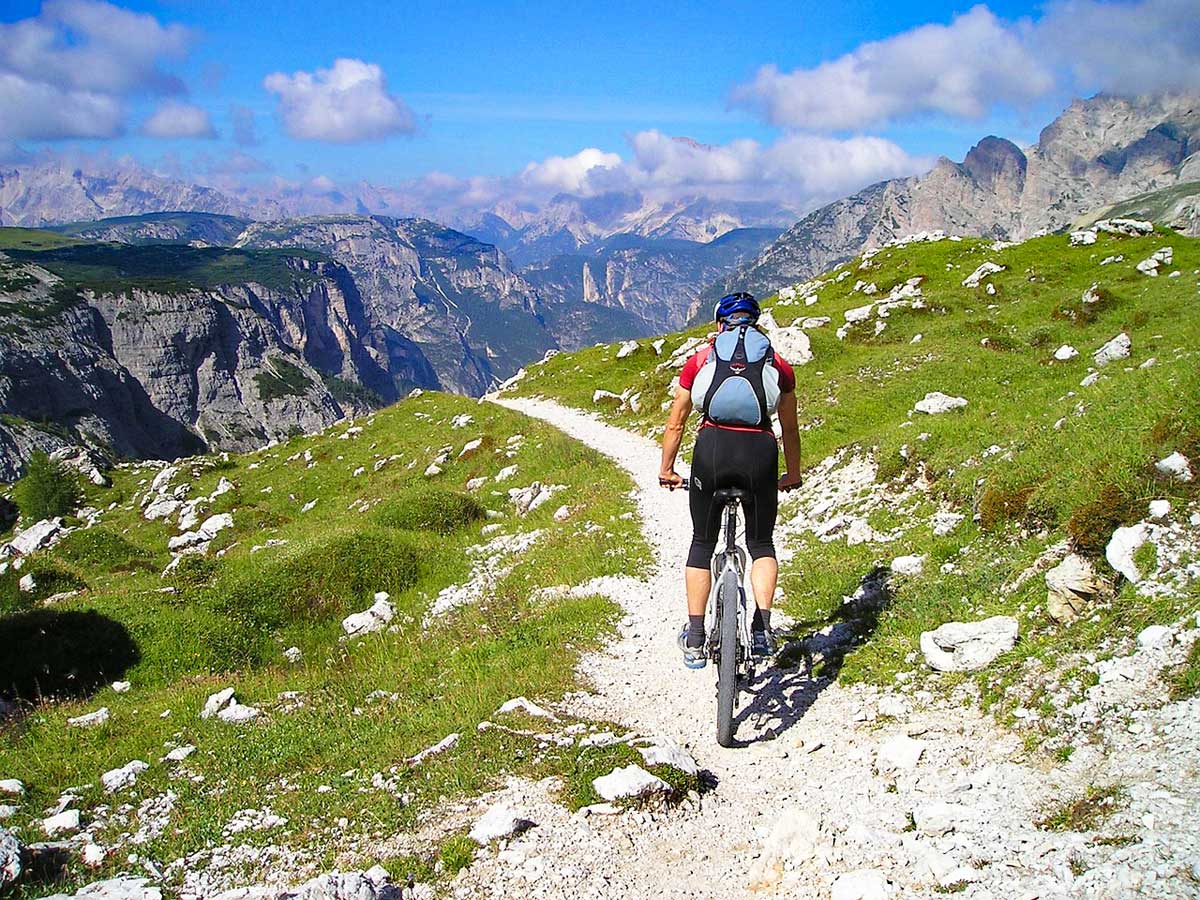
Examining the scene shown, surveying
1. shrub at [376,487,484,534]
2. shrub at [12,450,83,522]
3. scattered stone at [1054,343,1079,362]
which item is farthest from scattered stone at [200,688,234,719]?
shrub at [12,450,83,522]

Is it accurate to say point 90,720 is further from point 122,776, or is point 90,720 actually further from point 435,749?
point 435,749

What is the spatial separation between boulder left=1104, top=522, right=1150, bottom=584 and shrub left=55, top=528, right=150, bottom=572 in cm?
2574

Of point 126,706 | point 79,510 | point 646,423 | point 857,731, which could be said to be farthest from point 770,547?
point 79,510

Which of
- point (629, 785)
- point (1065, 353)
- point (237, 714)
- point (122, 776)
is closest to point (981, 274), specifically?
point (1065, 353)

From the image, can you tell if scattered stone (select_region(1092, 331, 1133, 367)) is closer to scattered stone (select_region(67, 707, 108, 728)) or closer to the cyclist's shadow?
the cyclist's shadow

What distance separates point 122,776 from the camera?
7.65 metres

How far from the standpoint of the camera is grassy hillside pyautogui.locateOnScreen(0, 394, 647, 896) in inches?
272

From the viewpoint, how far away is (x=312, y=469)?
38.7 metres

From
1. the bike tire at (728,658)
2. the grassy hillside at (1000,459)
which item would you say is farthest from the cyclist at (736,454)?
the grassy hillside at (1000,459)

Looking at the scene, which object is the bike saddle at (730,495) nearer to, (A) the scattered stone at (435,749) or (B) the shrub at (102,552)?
(A) the scattered stone at (435,749)

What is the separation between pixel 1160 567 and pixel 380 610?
1324 centimetres

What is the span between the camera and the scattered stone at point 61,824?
6480 millimetres

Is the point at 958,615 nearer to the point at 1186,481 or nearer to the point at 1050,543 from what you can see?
the point at 1050,543

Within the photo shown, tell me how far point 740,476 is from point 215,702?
803 cm
